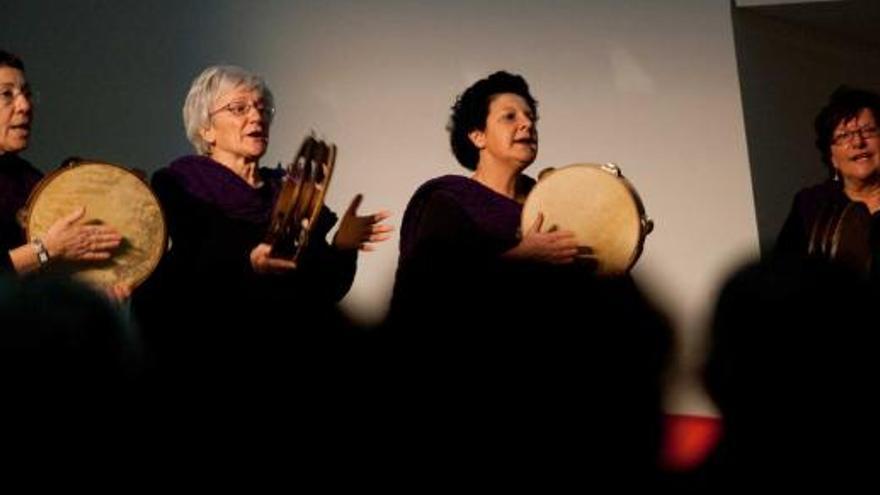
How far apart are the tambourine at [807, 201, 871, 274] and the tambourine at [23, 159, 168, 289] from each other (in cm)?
142

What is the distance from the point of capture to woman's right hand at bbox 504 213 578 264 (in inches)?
108

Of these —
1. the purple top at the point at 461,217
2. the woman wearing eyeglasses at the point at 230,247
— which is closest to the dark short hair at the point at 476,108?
the purple top at the point at 461,217

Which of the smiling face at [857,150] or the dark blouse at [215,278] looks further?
the smiling face at [857,150]

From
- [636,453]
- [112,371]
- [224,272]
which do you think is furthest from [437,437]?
[224,272]

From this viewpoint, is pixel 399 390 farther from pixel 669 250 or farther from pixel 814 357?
pixel 669 250

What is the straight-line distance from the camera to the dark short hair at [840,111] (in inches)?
125

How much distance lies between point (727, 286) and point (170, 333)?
1.43 m

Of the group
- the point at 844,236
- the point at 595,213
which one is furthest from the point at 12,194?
the point at 844,236

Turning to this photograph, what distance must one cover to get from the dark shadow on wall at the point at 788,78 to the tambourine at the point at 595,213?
1.18 m

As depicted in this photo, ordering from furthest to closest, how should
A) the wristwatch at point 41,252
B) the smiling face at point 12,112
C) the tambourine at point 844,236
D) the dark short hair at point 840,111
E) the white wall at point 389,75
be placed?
the white wall at point 389,75
the dark short hair at point 840,111
the tambourine at point 844,236
the smiling face at point 12,112
the wristwatch at point 41,252

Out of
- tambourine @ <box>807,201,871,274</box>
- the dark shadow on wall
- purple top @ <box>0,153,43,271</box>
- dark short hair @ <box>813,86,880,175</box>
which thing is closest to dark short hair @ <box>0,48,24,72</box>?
purple top @ <box>0,153,43,271</box>

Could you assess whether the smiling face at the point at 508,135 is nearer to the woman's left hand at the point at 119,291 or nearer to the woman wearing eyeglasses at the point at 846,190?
the woman wearing eyeglasses at the point at 846,190

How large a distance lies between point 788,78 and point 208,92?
6.76 feet

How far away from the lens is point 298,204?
266 cm
